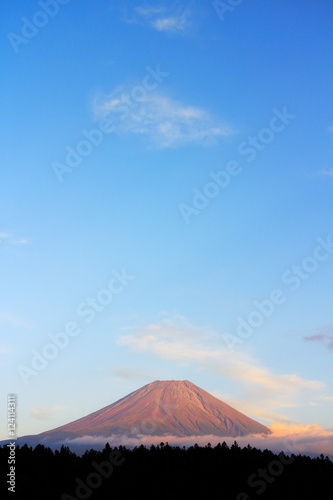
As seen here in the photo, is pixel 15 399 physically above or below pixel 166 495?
above

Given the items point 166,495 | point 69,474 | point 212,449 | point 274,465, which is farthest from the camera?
point 212,449

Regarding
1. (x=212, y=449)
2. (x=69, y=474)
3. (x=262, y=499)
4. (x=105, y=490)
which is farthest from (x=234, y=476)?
(x=69, y=474)

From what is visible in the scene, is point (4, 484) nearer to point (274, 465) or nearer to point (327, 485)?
point (274, 465)

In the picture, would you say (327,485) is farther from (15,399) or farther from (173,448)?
(15,399)

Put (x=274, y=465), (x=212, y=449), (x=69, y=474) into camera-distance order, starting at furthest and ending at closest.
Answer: (x=212, y=449)
(x=274, y=465)
(x=69, y=474)

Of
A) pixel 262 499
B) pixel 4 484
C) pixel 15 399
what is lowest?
pixel 262 499

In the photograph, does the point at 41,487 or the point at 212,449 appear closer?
the point at 41,487
